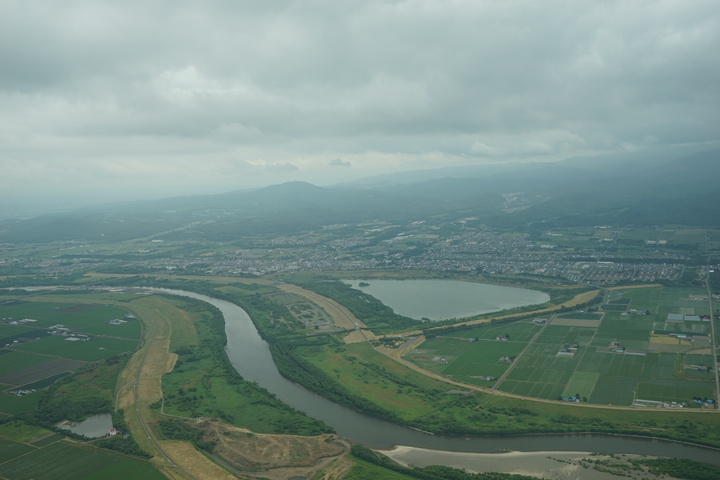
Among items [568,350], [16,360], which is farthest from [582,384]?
[16,360]

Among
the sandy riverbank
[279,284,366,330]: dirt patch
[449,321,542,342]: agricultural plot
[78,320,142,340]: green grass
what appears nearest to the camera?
the sandy riverbank

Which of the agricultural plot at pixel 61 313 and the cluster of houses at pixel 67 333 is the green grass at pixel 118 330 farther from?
the agricultural plot at pixel 61 313

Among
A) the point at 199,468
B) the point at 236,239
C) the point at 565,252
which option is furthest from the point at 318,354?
the point at 236,239

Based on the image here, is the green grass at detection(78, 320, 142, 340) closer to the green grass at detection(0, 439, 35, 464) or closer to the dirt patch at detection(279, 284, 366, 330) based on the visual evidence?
the dirt patch at detection(279, 284, 366, 330)

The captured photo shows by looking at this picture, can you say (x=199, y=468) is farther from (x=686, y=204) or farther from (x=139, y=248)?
(x=686, y=204)

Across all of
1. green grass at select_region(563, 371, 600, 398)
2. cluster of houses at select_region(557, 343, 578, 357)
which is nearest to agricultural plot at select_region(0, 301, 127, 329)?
cluster of houses at select_region(557, 343, 578, 357)

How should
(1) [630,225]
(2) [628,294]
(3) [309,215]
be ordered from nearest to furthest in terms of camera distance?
1. (2) [628,294]
2. (1) [630,225]
3. (3) [309,215]

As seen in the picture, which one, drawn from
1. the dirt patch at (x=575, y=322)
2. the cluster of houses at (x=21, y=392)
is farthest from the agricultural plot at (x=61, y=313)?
the dirt patch at (x=575, y=322)
